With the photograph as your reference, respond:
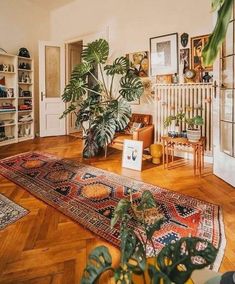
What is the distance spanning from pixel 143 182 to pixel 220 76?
1615 mm

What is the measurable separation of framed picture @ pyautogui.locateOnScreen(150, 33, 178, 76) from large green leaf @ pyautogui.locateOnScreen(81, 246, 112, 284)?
12.9ft

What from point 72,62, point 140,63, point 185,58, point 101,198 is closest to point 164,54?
point 185,58

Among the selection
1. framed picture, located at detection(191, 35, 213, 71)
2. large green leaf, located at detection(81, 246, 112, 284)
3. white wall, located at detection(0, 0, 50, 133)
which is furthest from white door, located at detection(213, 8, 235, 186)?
white wall, located at detection(0, 0, 50, 133)

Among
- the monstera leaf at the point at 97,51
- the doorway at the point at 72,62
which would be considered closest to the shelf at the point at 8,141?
the doorway at the point at 72,62

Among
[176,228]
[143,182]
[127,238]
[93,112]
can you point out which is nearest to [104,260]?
[127,238]

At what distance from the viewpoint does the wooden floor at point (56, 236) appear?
5.03ft

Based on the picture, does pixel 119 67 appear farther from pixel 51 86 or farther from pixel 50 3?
pixel 50 3

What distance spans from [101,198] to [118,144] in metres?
1.64

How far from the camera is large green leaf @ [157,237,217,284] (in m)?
0.62

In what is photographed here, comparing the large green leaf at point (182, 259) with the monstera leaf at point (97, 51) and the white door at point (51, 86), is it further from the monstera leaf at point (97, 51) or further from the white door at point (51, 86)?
the white door at point (51, 86)

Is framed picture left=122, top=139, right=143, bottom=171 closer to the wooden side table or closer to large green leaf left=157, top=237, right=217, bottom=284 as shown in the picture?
the wooden side table

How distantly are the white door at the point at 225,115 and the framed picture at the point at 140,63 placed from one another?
1667 mm

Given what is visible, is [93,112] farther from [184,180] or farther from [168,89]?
[184,180]

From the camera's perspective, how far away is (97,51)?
448 cm
